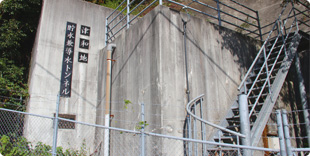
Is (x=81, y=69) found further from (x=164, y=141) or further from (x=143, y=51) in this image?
(x=164, y=141)

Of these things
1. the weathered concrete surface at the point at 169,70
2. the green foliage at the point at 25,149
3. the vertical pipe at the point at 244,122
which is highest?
the weathered concrete surface at the point at 169,70

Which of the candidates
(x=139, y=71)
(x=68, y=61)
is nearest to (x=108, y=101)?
(x=139, y=71)

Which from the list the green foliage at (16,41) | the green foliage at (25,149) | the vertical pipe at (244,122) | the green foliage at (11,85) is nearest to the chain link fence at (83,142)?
the green foliage at (25,149)

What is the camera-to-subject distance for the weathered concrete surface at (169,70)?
19.0 ft

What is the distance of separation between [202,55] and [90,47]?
4.09m

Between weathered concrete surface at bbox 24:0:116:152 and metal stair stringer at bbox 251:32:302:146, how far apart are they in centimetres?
489

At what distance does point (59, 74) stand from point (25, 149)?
2605 mm

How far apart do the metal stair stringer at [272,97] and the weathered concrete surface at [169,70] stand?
112cm

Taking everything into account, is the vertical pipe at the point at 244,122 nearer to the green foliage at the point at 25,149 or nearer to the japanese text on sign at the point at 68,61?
the green foliage at the point at 25,149

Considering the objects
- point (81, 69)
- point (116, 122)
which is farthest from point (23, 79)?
point (116, 122)

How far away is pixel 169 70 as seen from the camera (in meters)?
5.99

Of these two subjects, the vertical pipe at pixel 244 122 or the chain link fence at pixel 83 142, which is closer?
the vertical pipe at pixel 244 122

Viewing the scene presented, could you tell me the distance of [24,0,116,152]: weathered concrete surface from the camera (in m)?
7.58

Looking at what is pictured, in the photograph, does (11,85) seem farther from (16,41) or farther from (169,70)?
(169,70)
